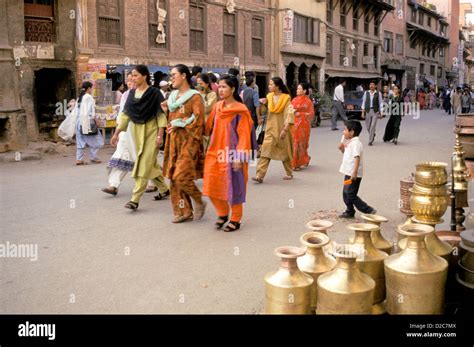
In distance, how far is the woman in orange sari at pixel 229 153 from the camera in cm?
554

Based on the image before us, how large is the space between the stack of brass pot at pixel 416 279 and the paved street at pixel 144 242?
41.5 inches

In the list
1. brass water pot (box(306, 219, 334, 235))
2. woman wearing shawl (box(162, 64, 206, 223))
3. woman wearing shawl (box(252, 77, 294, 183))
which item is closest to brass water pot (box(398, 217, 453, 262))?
brass water pot (box(306, 219, 334, 235))

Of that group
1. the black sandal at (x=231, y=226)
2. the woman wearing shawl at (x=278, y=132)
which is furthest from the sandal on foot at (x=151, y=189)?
the black sandal at (x=231, y=226)

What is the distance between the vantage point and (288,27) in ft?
75.4

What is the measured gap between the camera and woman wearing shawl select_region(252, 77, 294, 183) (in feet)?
28.2

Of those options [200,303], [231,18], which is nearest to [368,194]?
[200,303]

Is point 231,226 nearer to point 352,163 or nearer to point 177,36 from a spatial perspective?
point 352,163

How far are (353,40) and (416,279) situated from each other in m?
31.8

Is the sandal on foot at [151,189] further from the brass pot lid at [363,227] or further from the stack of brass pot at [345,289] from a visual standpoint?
the stack of brass pot at [345,289]

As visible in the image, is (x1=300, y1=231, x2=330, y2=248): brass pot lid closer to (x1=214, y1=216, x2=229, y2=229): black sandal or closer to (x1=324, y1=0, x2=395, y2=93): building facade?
(x1=214, y1=216, x2=229, y2=229): black sandal

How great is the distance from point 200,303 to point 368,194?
442 centimetres

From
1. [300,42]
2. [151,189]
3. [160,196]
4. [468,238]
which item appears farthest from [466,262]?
[300,42]
